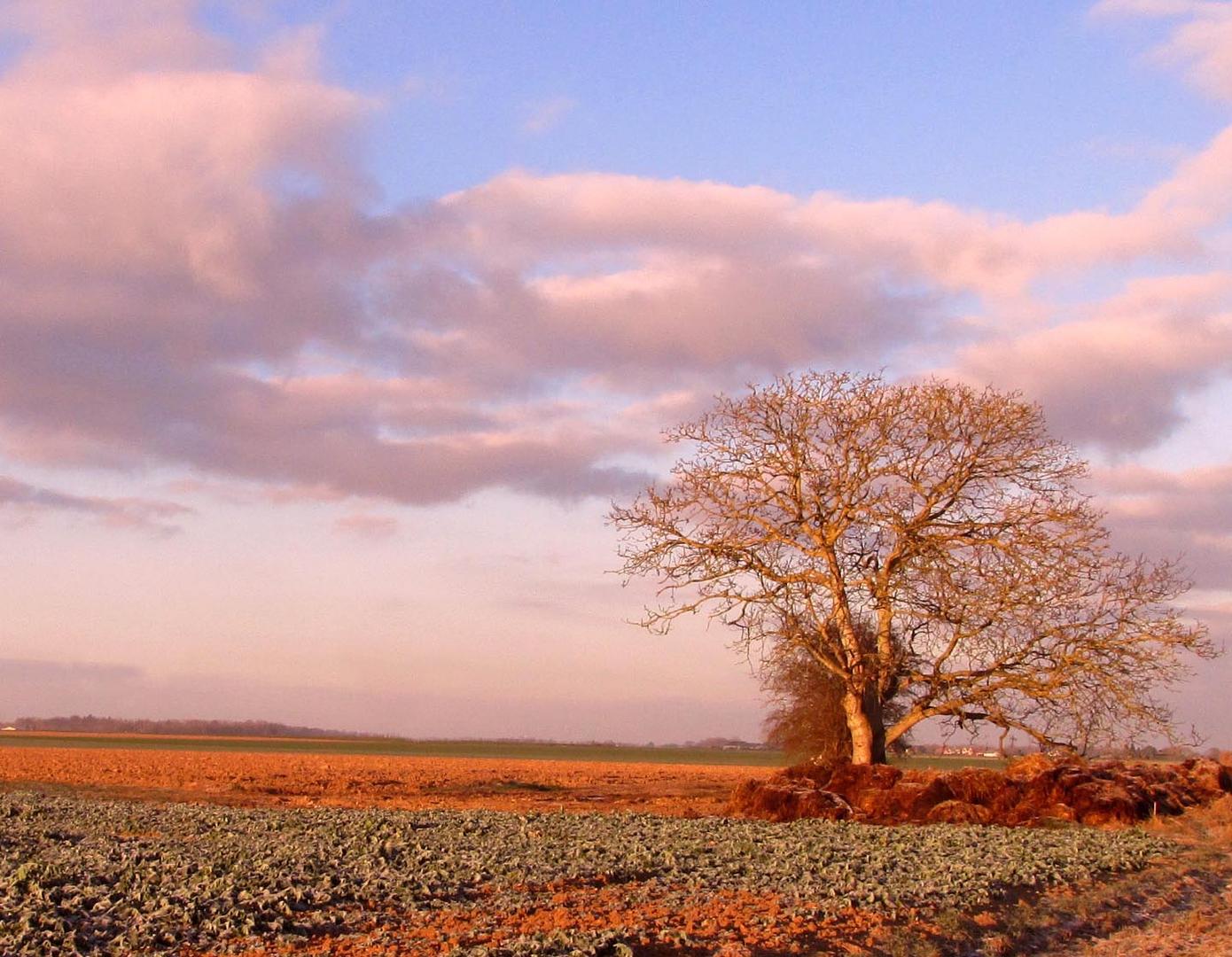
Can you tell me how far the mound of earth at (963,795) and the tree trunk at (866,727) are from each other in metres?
1.76

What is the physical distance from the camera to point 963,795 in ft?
79.8

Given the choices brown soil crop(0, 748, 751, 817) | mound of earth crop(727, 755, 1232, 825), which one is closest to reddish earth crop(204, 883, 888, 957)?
mound of earth crop(727, 755, 1232, 825)

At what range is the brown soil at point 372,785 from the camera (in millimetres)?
31594

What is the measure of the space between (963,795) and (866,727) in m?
3.75

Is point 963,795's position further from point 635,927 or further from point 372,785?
point 372,785

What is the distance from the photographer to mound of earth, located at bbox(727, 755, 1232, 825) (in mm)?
23797

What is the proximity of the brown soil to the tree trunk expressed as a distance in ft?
13.0

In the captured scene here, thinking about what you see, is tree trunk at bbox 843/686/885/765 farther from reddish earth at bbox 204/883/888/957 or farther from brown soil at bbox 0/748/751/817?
reddish earth at bbox 204/883/888/957

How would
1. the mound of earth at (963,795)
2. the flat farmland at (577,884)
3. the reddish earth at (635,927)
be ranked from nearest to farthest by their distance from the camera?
1. the reddish earth at (635,927)
2. the flat farmland at (577,884)
3. the mound of earth at (963,795)

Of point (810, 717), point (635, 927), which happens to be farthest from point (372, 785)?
point (635, 927)

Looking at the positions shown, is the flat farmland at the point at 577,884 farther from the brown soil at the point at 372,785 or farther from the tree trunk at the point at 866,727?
the brown soil at the point at 372,785

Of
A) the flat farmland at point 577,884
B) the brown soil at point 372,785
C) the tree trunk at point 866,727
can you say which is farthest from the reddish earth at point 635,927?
the tree trunk at point 866,727

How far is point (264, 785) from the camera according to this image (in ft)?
124

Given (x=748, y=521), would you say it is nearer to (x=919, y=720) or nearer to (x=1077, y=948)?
(x=919, y=720)
